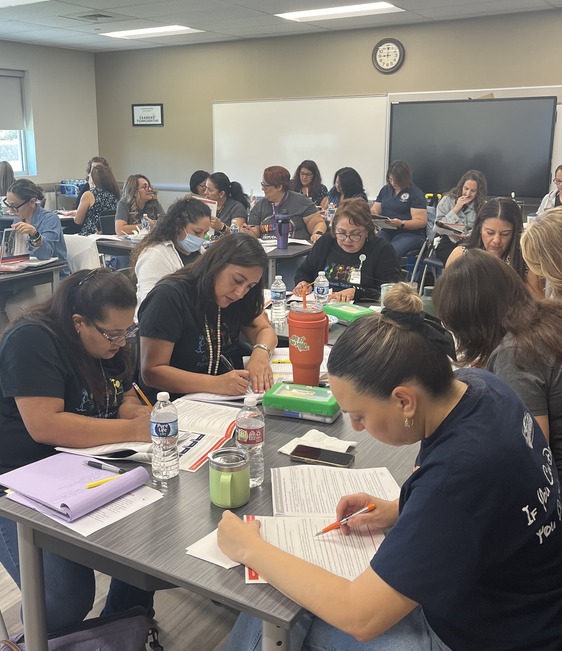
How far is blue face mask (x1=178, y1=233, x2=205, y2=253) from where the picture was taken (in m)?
3.35

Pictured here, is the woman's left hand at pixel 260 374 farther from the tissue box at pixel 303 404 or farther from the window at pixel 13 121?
the window at pixel 13 121

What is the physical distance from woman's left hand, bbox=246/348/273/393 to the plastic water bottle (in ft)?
1.78

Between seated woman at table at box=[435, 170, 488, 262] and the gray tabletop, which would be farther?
seated woman at table at box=[435, 170, 488, 262]

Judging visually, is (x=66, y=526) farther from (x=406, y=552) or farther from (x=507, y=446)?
(x=507, y=446)

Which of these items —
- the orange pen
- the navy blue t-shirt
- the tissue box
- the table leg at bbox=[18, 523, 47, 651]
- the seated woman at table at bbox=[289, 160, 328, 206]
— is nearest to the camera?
the navy blue t-shirt

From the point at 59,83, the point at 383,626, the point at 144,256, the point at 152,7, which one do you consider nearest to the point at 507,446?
the point at 383,626

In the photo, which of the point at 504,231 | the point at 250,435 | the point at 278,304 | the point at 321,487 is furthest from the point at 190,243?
the point at 321,487

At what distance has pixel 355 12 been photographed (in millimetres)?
6418

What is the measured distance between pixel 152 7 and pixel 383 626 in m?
6.43

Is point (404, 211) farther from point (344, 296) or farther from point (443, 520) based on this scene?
point (443, 520)

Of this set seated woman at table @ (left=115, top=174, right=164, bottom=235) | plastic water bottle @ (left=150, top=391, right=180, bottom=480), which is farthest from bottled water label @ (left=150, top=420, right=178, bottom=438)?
seated woman at table @ (left=115, top=174, right=164, bottom=235)

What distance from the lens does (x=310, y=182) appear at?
6816 mm

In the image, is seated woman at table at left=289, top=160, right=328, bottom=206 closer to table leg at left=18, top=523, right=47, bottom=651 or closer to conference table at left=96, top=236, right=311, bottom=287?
conference table at left=96, top=236, right=311, bottom=287

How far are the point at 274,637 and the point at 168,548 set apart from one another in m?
0.26
